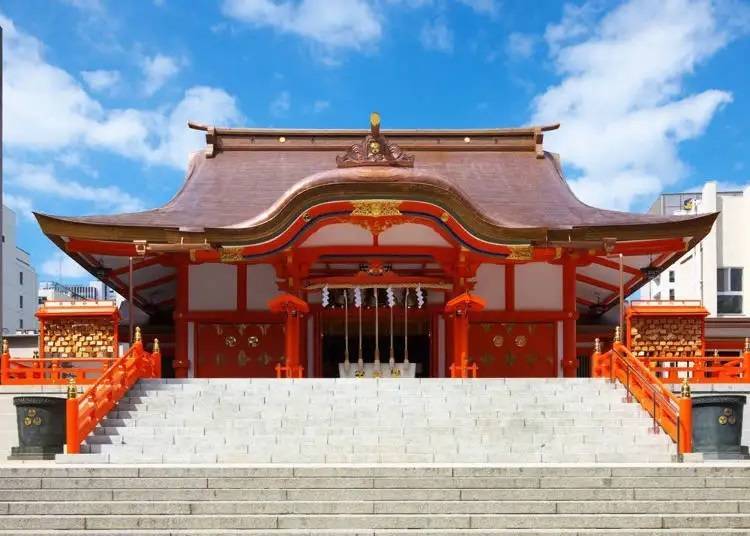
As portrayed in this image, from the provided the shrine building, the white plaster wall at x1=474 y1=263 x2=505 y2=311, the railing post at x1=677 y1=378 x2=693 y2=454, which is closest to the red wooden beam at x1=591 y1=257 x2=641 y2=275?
the shrine building

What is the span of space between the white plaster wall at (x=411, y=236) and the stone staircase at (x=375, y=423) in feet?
13.7

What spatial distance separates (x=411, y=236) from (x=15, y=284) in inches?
1402

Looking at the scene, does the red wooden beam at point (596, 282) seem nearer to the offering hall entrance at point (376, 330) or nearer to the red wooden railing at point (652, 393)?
the offering hall entrance at point (376, 330)

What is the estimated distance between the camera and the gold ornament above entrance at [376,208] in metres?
15.6

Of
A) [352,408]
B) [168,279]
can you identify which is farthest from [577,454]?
[168,279]

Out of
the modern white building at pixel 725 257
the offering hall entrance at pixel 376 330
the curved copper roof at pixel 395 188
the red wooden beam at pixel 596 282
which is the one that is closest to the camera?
the curved copper roof at pixel 395 188

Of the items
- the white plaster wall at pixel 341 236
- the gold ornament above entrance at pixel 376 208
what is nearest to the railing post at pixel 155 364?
the white plaster wall at pixel 341 236

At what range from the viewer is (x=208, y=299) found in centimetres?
1816

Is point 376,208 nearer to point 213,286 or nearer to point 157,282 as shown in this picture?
point 213,286

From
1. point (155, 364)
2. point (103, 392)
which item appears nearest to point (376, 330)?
point (155, 364)

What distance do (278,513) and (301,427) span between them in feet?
8.50

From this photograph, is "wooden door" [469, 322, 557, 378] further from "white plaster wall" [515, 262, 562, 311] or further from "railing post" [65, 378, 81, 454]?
"railing post" [65, 378, 81, 454]

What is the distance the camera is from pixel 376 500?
947 cm

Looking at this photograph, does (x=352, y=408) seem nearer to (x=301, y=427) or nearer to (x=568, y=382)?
(x=301, y=427)
